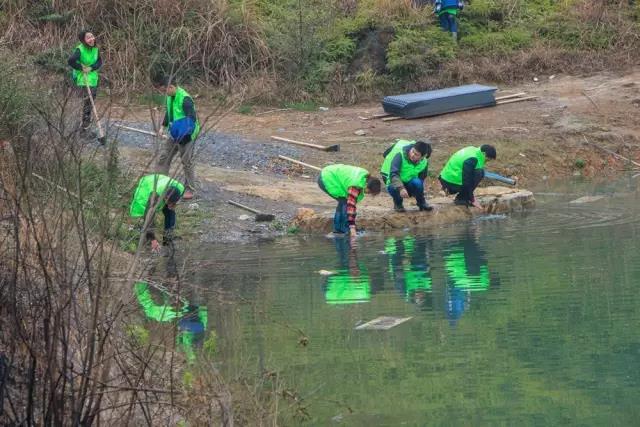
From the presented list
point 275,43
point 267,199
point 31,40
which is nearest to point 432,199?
point 267,199

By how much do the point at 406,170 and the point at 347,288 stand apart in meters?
4.56

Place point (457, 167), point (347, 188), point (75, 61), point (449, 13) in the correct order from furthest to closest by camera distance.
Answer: point (449, 13), point (75, 61), point (457, 167), point (347, 188)

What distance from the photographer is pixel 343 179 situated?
16.3 m

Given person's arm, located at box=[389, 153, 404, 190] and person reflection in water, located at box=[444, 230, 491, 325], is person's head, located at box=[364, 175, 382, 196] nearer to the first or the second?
person's arm, located at box=[389, 153, 404, 190]

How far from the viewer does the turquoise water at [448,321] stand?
27.0 ft

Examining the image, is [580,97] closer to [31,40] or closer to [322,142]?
[322,142]

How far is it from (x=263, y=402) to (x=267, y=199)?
1091cm

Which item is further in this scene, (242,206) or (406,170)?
(242,206)

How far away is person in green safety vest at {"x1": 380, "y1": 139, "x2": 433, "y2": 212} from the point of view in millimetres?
16875

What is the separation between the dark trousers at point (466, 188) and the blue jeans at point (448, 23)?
916cm

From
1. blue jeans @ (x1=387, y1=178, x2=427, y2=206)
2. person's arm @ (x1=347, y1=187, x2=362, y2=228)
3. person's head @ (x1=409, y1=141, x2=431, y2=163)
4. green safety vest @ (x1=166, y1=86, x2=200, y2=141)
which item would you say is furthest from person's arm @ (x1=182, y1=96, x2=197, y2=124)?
person's head @ (x1=409, y1=141, x2=431, y2=163)

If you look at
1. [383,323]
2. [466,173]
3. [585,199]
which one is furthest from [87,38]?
[383,323]

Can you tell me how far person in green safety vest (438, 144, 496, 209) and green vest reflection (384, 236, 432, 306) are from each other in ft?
5.39

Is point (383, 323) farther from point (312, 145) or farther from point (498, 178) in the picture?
point (312, 145)
